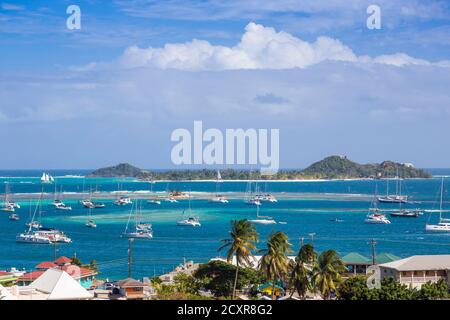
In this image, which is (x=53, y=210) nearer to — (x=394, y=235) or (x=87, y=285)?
(x=394, y=235)

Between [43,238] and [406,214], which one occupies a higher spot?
[406,214]

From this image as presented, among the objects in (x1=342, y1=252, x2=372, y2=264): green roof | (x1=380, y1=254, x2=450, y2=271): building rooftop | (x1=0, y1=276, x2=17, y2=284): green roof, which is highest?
(x1=380, y1=254, x2=450, y2=271): building rooftop

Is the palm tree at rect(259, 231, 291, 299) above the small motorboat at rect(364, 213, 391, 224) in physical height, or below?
above

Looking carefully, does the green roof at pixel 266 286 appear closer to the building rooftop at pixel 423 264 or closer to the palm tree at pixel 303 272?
the palm tree at pixel 303 272

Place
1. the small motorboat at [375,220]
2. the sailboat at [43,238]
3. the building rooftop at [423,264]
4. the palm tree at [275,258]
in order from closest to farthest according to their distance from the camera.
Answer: the palm tree at [275,258] < the building rooftop at [423,264] < the sailboat at [43,238] < the small motorboat at [375,220]

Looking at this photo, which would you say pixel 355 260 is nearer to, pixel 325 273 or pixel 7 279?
pixel 325 273

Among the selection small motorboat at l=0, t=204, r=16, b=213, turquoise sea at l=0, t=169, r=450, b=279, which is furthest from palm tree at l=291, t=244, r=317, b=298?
small motorboat at l=0, t=204, r=16, b=213

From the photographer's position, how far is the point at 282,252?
26656 millimetres

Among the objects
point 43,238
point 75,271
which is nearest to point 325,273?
point 75,271

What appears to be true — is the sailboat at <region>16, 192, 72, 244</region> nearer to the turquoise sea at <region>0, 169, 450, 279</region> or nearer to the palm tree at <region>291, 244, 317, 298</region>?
the turquoise sea at <region>0, 169, 450, 279</region>

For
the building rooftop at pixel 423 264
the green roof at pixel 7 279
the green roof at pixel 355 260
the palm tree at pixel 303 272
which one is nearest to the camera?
the palm tree at pixel 303 272

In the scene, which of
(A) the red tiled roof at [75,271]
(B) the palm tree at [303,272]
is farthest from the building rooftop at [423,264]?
(A) the red tiled roof at [75,271]
